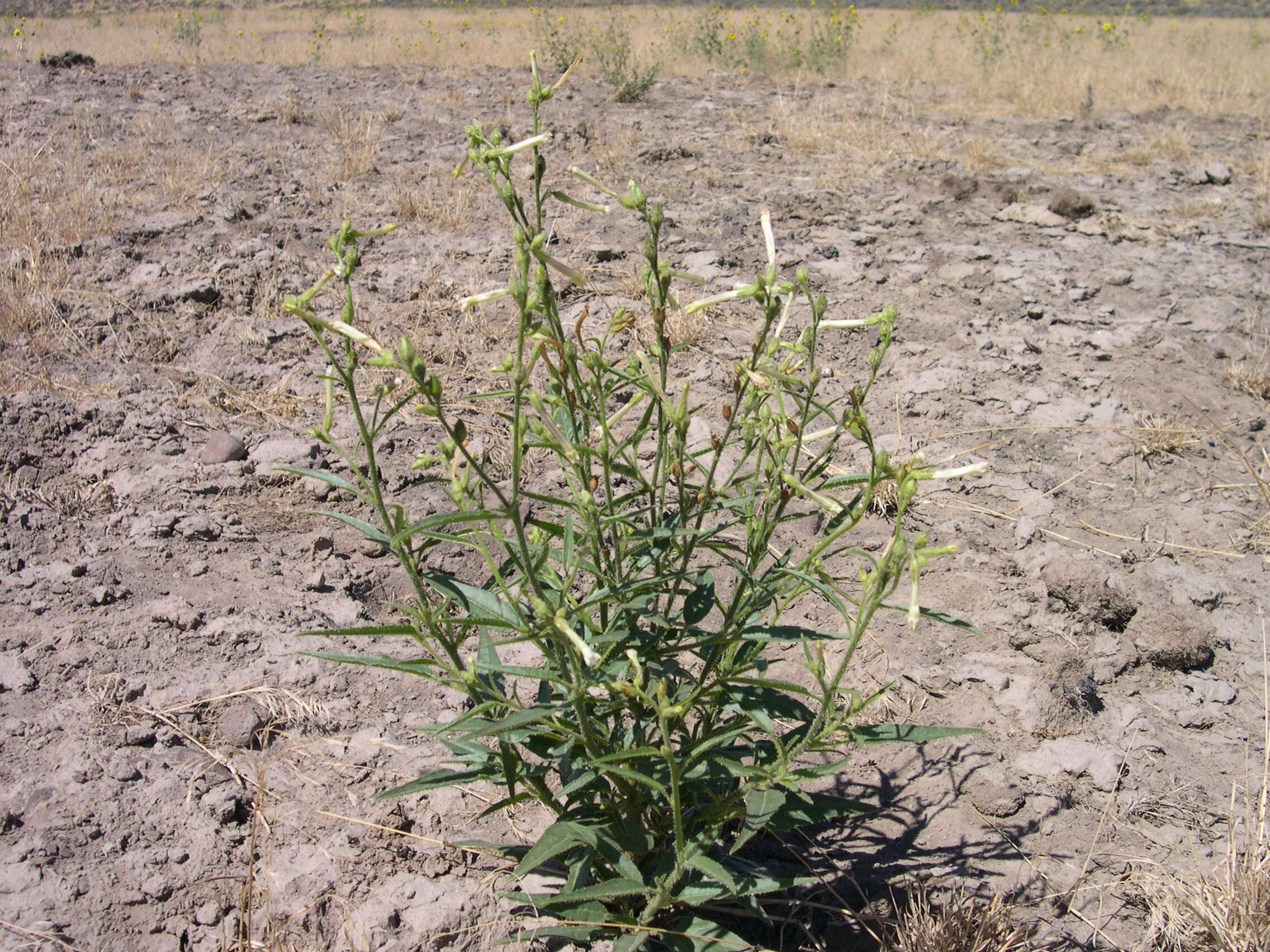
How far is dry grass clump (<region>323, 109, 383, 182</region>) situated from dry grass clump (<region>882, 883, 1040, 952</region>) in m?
5.15

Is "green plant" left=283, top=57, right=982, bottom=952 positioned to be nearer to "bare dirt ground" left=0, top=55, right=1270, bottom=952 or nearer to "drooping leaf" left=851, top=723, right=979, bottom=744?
"drooping leaf" left=851, top=723, right=979, bottom=744

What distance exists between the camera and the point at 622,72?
827 cm

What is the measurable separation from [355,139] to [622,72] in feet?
10.6

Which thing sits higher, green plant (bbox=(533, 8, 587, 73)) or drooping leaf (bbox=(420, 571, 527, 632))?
green plant (bbox=(533, 8, 587, 73))

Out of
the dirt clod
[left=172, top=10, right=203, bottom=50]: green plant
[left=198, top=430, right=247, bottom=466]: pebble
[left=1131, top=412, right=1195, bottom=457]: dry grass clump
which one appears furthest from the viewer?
[left=172, top=10, right=203, bottom=50]: green plant

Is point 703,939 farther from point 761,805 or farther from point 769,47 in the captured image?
point 769,47

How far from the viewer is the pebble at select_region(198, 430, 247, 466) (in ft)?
10.2

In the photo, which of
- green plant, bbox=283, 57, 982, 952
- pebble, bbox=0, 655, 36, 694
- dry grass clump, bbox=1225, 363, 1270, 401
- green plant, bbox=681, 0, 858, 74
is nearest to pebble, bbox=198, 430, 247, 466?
pebble, bbox=0, 655, 36, 694

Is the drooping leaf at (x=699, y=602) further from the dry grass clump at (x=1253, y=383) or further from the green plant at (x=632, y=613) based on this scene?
the dry grass clump at (x=1253, y=383)

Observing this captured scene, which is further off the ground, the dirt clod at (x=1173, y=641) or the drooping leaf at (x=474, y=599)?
the drooping leaf at (x=474, y=599)

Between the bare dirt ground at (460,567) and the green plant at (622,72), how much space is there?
167 cm

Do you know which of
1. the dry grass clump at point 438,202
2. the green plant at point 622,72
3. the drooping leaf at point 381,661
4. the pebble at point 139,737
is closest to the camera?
the drooping leaf at point 381,661

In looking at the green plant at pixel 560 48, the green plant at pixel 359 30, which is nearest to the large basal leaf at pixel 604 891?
the green plant at pixel 560 48

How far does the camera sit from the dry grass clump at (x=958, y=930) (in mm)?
1681
